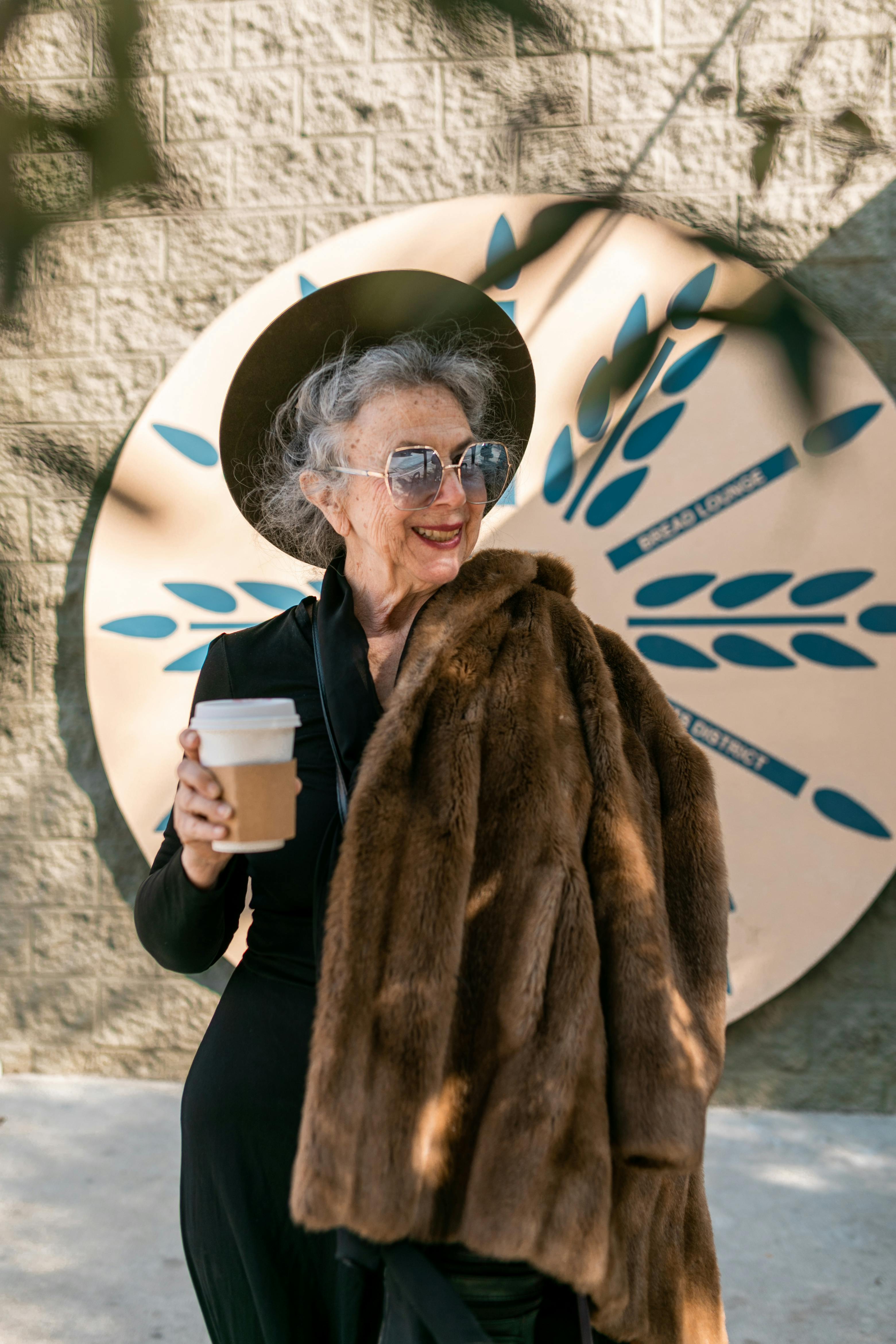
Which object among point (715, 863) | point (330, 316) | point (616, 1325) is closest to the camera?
point (616, 1325)

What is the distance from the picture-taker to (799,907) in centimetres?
338

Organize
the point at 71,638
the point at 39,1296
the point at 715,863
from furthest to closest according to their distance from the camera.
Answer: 1. the point at 71,638
2. the point at 39,1296
3. the point at 715,863

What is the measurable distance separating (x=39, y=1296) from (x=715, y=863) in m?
2.13

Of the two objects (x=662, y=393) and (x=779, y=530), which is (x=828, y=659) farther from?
(x=662, y=393)

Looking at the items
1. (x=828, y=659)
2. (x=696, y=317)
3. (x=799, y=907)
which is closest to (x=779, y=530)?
(x=828, y=659)

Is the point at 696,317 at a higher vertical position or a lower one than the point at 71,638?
higher

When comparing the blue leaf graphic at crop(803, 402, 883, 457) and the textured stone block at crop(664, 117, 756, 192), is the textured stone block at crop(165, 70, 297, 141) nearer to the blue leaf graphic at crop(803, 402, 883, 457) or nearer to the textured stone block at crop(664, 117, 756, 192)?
the textured stone block at crop(664, 117, 756, 192)

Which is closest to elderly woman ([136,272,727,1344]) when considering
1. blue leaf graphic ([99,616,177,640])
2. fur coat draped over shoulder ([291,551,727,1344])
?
fur coat draped over shoulder ([291,551,727,1344])

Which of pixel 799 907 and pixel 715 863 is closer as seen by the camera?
pixel 715 863

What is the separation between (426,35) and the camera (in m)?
3.56

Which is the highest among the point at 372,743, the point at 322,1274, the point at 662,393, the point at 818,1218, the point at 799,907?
the point at 662,393

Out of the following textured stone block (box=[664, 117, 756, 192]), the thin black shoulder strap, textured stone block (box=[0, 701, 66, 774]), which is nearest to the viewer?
the thin black shoulder strap

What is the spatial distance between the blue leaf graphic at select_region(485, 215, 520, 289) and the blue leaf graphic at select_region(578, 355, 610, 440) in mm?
397

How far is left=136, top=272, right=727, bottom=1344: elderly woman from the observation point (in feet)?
3.75
